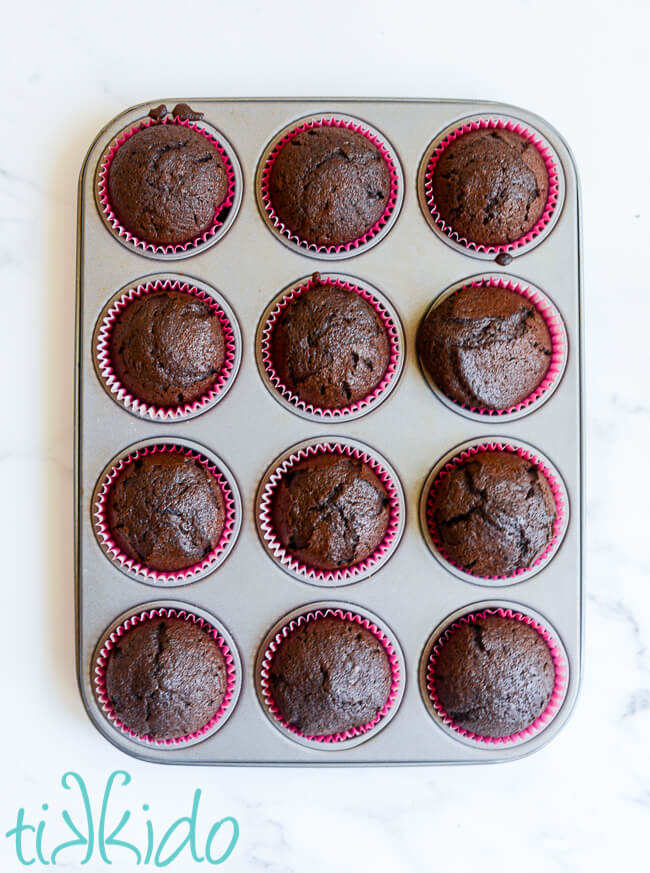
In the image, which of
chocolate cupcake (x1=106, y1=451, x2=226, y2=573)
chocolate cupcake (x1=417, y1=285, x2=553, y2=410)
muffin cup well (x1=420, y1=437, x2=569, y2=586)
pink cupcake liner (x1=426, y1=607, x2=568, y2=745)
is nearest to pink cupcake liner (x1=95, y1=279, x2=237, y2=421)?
chocolate cupcake (x1=106, y1=451, x2=226, y2=573)

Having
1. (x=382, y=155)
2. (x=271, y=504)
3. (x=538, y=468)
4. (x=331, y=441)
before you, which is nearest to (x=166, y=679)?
(x=271, y=504)

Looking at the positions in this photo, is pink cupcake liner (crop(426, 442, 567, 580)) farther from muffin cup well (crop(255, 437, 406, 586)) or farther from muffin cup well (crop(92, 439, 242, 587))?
muffin cup well (crop(92, 439, 242, 587))

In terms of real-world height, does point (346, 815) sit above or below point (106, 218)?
below

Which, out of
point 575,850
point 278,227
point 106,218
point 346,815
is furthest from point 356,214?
point 575,850

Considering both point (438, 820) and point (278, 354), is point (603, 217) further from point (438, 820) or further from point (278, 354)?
point (438, 820)

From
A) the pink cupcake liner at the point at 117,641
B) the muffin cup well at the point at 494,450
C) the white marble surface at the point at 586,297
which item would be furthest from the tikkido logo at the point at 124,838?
the muffin cup well at the point at 494,450

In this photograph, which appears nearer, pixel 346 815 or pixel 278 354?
pixel 278 354

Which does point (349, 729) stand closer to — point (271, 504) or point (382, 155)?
point (271, 504)
